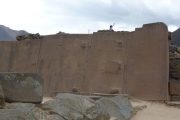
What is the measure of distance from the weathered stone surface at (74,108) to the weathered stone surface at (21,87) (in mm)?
352

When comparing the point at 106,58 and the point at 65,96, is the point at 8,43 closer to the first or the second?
the point at 106,58

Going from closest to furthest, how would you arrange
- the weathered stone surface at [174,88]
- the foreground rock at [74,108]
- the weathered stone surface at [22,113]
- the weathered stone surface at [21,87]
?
the weathered stone surface at [22,113] < the weathered stone surface at [21,87] < the foreground rock at [74,108] < the weathered stone surface at [174,88]

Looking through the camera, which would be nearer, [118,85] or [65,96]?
[65,96]

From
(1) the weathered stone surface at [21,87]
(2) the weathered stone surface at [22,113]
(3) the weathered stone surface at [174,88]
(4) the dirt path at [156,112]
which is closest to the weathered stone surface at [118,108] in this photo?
(4) the dirt path at [156,112]

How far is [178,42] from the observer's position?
74.5 ft

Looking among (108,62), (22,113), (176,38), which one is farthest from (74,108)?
(176,38)

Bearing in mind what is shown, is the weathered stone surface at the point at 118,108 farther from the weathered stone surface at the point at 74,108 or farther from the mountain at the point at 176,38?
the mountain at the point at 176,38

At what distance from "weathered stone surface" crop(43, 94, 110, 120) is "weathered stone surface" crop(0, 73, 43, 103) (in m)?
0.35

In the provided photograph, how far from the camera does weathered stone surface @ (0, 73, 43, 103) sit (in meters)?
6.59

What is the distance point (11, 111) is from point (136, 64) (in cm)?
723

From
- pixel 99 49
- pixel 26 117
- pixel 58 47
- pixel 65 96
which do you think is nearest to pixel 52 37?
pixel 58 47

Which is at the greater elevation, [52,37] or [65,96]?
[52,37]

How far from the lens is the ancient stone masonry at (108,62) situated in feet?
40.0

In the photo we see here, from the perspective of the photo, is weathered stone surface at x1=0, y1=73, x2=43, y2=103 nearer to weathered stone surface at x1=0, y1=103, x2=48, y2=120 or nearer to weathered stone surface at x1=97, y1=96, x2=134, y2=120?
weathered stone surface at x1=0, y1=103, x2=48, y2=120
